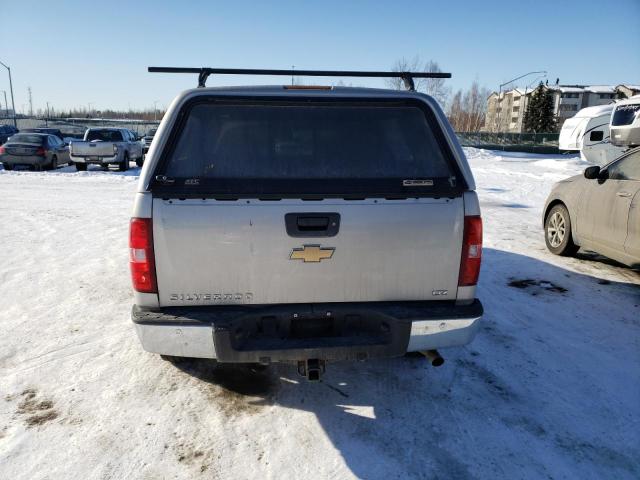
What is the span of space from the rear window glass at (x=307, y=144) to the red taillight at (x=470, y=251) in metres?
0.36

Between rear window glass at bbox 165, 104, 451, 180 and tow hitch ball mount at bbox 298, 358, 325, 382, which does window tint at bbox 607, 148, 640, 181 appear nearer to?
rear window glass at bbox 165, 104, 451, 180

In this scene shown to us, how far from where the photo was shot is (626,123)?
1411cm

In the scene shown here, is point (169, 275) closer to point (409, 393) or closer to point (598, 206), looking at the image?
point (409, 393)

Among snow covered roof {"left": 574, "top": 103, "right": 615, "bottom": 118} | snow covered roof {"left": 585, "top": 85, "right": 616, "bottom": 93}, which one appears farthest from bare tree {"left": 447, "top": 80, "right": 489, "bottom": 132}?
snow covered roof {"left": 574, "top": 103, "right": 615, "bottom": 118}

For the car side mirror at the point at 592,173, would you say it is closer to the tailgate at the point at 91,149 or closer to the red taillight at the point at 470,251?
the red taillight at the point at 470,251

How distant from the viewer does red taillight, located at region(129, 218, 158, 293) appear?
2.59 m

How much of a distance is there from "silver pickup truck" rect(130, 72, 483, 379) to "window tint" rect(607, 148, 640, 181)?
4091mm

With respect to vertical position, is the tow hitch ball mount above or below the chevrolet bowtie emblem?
below

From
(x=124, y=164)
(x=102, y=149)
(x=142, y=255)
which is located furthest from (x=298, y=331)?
(x=124, y=164)

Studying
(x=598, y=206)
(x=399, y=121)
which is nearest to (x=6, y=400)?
(x=399, y=121)

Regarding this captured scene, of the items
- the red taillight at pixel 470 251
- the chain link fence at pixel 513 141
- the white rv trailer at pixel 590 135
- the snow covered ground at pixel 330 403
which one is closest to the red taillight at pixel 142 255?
the snow covered ground at pixel 330 403

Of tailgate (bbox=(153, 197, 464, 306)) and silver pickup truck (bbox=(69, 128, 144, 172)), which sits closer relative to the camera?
tailgate (bbox=(153, 197, 464, 306))

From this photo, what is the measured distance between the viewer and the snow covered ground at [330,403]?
104 inches

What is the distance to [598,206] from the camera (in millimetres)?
6027
